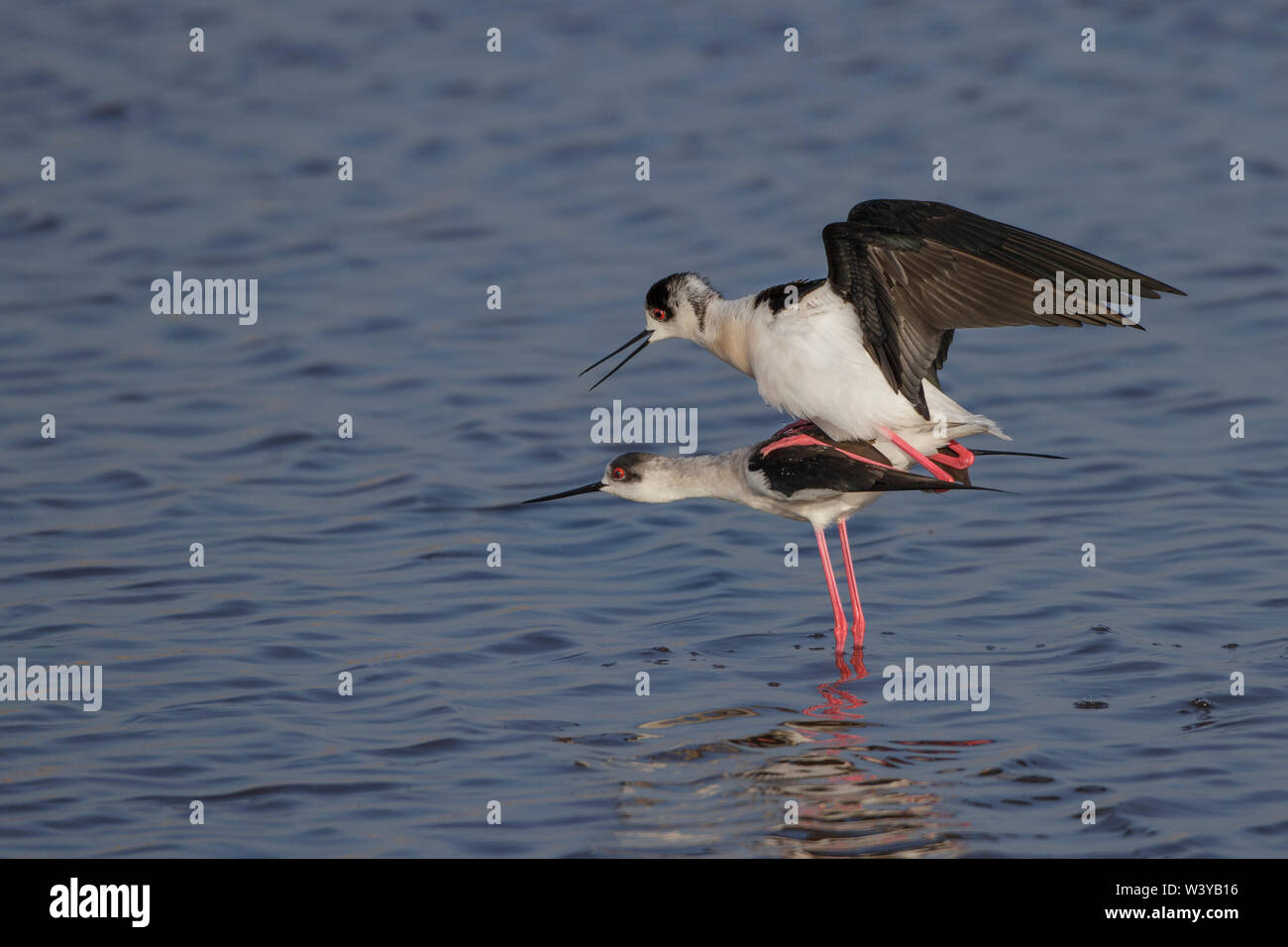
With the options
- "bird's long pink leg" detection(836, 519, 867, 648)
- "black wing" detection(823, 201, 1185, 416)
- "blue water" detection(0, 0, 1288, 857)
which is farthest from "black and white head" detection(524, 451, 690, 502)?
"black wing" detection(823, 201, 1185, 416)

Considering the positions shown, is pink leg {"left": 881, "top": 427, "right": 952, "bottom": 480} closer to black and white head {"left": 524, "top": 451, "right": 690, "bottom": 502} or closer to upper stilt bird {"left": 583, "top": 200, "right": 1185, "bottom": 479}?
upper stilt bird {"left": 583, "top": 200, "right": 1185, "bottom": 479}

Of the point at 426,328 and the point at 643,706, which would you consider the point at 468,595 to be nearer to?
the point at 643,706

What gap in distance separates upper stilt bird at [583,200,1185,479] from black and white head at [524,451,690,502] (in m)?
1.14

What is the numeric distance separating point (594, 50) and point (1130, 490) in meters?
9.14

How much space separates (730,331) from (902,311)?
3.46 ft

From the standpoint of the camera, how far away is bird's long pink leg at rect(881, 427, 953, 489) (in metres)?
7.98

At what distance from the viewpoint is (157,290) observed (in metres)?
13.5

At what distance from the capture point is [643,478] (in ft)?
30.1

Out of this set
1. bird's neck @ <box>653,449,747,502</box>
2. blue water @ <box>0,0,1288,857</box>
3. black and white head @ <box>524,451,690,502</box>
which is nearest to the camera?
blue water @ <box>0,0,1288,857</box>

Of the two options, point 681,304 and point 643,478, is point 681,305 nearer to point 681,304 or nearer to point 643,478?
point 681,304

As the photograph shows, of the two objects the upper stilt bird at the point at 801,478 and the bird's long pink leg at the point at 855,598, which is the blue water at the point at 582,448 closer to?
the bird's long pink leg at the point at 855,598

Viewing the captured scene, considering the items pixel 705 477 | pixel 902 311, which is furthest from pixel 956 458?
pixel 705 477

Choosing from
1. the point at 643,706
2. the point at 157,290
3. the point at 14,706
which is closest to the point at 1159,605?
the point at 643,706

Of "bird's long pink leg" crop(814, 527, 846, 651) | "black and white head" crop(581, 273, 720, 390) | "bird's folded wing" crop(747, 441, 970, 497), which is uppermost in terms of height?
"black and white head" crop(581, 273, 720, 390)
